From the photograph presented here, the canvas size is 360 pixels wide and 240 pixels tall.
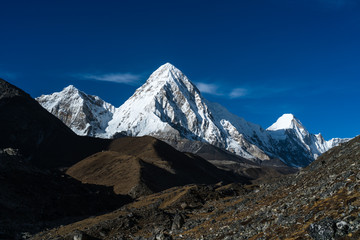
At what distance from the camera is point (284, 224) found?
27781 millimetres

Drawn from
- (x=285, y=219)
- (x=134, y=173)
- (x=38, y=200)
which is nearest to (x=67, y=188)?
(x=38, y=200)

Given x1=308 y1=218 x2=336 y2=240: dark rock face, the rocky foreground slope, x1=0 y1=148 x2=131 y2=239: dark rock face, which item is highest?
x1=0 y1=148 x2=131 y2=239: dark rock face

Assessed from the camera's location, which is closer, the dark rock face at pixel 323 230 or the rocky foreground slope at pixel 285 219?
the dark rock face at pixel 323 230

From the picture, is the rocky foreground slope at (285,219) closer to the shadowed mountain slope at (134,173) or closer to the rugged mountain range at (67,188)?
the rugged mountain range at (67,188)

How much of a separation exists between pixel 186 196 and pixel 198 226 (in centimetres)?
2614

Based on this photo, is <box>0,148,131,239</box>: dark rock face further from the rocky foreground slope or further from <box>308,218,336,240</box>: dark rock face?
<box>308,218,336,240</box>: dark rock face

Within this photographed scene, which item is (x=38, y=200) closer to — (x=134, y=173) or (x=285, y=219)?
(x=134, y=173)

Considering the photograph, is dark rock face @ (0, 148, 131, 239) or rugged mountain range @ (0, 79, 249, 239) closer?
dark rock face @ (0, 148, 131, 239)

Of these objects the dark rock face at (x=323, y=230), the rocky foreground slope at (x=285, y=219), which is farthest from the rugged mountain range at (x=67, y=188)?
the dark rock face at (x=323, y=230)

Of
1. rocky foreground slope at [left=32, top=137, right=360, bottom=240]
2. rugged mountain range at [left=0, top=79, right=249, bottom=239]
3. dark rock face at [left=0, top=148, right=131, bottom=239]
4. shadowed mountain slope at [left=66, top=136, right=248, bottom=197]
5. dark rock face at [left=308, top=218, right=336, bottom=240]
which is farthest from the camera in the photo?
shadowed mountain slope at [left=66, top=136, right=248, bottom=197]

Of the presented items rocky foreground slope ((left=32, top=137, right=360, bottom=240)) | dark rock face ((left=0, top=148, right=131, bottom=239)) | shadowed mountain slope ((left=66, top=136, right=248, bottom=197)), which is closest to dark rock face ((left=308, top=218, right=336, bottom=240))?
rocky foreground slope ((left=32, top=137, right=360, bottom=240))

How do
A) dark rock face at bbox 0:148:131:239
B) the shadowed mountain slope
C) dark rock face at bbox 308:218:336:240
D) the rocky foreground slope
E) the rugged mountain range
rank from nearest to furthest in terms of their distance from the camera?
1. dark rock face at bbox 308:218:336:240
2. the rocky foreground slope
3. dark rock face at bbox 0:148:131:239
4. the rugged mountain range
5. the shadowed mountain slope

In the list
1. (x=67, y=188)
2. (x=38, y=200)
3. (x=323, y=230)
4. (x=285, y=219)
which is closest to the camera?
(x=323, y=230)

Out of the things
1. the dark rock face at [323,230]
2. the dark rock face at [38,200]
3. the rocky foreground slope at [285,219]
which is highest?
the dark rock face at [38,200]
